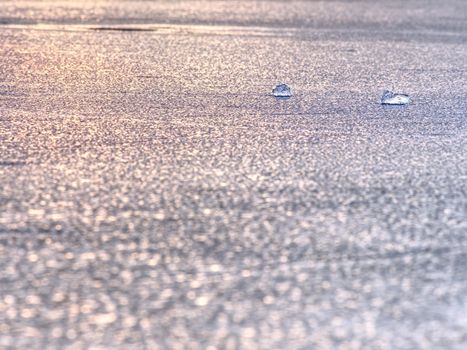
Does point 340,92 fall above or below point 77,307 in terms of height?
below

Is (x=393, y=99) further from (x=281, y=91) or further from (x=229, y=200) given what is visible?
(x=229, y=200)

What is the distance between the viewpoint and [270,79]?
5.96 m

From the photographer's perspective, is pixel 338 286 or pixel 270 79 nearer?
pixel 338 286

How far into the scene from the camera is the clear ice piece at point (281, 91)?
17.9 ft

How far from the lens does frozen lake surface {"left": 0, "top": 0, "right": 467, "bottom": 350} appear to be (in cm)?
257

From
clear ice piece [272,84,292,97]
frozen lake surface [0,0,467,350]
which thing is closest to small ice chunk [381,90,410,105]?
frozen lake surface [0,0,467,350]

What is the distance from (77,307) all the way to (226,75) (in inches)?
141

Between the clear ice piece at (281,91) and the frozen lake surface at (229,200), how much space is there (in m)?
0.04

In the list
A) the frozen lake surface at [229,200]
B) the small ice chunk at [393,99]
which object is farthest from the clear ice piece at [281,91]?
the small ice chunk at [393,99]

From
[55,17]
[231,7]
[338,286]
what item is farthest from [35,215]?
[231,7]

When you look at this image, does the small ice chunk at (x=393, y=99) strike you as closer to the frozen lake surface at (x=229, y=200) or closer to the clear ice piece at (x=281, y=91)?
the frozen lake surface at (x=229, y=200)

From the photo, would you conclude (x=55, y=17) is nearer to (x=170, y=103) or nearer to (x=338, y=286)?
(x=170, y=103)

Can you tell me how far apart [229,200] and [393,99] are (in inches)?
82.3

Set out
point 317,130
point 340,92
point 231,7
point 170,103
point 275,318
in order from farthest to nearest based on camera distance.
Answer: point 231,7
point 340,92
point 170,103
point 317,130
point 275,318
